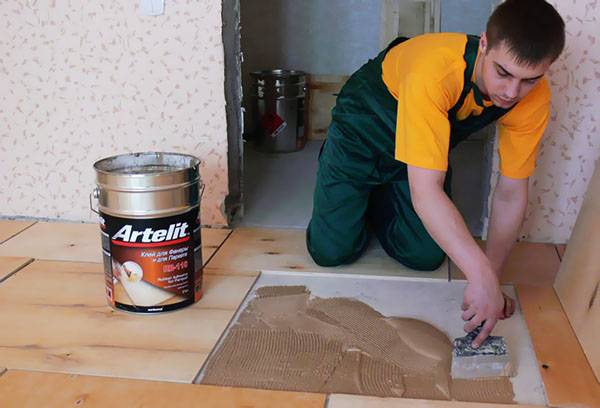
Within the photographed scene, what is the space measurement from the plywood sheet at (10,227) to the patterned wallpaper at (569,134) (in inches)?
67.8

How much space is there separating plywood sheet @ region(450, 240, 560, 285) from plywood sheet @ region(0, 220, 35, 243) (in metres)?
1.55

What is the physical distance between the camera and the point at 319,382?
55.6 inches

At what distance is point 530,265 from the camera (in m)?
2.04

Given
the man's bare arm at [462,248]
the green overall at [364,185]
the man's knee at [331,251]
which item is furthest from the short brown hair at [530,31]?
the man's knee at [331,251]

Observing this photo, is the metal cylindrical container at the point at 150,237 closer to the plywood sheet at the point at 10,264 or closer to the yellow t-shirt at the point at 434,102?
the plywood sheet at the point at 10,264

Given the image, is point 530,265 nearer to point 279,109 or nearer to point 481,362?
point 481,362

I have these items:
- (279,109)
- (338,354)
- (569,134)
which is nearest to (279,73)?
(279,109)

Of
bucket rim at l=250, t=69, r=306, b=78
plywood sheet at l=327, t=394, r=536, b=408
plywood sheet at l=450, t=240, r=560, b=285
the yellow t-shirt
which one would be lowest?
plywood sheet at l=327, t=394, r=536, b=408

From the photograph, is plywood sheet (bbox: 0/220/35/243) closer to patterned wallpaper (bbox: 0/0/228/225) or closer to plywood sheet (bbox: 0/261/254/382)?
patterned wallpaper (bbox: 0/0/228/225)

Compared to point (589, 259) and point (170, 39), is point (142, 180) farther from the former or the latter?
point (589, 259)

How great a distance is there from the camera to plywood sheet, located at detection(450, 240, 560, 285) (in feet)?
6.38

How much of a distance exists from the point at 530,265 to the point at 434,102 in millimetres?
851

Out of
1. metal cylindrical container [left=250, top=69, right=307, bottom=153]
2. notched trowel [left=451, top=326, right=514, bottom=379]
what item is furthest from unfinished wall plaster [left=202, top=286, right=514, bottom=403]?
metal cylindrical container [left=250, top=69, right=307, bottom=153]

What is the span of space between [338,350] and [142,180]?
65 cm
